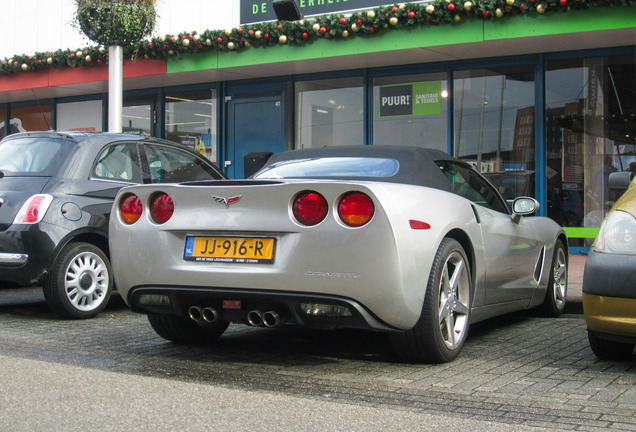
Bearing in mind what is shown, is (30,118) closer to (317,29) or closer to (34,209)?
(317,29)

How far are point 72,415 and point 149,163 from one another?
13.7ft

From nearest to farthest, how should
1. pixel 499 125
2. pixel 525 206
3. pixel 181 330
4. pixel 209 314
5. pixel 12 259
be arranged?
pixel 209 314, pixel 181 330, pixel 525 206, pixel 12 259, pixel 499 125

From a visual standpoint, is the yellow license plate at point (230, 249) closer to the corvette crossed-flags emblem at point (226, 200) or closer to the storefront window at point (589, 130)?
the corvette crossed-flags emblem at point (226, 200)

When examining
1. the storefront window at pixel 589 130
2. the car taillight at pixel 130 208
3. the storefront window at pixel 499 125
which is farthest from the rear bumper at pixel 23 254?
the storefront window at pixel 589 130

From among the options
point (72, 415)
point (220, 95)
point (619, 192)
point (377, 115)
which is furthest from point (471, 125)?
point (72, 415)

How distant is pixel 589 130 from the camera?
1160 cm

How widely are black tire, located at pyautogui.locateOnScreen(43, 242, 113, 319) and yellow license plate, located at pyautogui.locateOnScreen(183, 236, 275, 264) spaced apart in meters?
2.31

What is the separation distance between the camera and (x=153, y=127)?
15.6m

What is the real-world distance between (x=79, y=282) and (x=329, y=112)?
7888 millimetres

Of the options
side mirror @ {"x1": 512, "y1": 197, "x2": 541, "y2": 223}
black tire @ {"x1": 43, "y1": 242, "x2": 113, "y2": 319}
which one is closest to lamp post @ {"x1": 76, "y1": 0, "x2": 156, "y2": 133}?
black tire @ {"x1": 43, "y1": 242, "x2": 113, "y2": 319}

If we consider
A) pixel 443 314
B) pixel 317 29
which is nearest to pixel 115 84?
pixel 317 29

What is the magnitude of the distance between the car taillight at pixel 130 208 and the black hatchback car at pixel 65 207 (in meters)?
1.78

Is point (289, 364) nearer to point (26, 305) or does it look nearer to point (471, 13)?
point (26, 305)

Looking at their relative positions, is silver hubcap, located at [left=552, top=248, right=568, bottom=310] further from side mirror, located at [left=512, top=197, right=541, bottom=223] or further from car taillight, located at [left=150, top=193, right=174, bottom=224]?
car taillight, located at [left=150, top=193, right=174, bottom=224]
